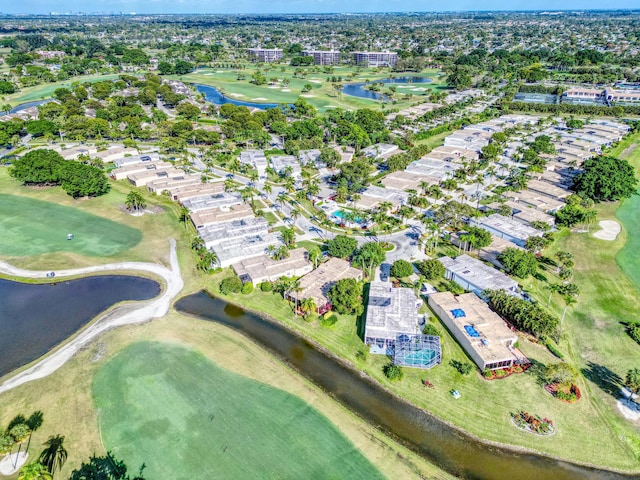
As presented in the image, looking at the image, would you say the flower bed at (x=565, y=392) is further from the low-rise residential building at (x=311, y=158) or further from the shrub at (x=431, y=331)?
the low-rise residential building at (x=311, y=158)

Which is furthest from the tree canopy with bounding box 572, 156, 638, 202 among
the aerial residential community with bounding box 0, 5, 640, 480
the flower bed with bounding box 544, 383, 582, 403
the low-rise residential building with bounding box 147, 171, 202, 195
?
the low-rise residential building with bounding box 147, 171, 202, 195

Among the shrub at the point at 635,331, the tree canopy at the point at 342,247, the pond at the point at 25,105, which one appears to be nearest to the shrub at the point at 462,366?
the shrub at the point at 635,331

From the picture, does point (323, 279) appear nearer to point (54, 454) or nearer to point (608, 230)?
point (54, 454)

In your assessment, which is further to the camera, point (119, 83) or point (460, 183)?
point (119, 83)

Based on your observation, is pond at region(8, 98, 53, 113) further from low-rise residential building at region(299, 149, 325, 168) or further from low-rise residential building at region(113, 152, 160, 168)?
low-rise residential building at region(299, 149, 325, 168)

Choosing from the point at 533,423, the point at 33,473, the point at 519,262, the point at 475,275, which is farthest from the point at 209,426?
the point at 519,262

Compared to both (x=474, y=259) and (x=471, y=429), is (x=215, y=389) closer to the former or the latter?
(x=471, y=429)

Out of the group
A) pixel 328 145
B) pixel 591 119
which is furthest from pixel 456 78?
pixel 328 145
